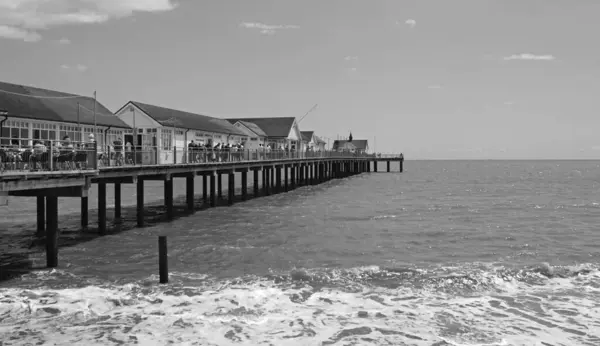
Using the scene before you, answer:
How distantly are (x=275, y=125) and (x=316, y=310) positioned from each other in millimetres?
51688

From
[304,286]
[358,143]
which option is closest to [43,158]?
[304,286]

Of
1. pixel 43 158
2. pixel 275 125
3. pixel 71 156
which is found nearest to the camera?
pixel 43 158

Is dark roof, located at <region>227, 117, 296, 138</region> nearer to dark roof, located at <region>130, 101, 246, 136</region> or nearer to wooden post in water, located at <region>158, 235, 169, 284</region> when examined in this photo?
dark roof, located at <region>130, 101, 246, 136</region>

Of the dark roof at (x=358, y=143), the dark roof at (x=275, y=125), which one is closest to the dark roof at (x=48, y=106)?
the dark roof at (x=275, y=125)

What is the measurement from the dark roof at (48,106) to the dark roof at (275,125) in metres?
32.4

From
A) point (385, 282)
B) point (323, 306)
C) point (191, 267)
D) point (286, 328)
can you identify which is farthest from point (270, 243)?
point (286, 328)

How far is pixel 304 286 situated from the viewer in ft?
48.5

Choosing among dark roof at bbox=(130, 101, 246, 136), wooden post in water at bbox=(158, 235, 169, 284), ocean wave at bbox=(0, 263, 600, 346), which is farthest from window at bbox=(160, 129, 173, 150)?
wooden post in water at bbox=(158, 235, 169, 284)

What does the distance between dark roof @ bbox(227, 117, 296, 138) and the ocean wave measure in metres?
45.9

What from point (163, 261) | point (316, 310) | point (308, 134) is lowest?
point (316, 310)

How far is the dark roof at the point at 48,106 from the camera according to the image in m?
22.4

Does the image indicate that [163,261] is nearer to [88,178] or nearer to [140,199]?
[88,178]

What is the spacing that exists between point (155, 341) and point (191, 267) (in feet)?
21.1

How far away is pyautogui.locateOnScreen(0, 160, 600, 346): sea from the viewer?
11.2 m
